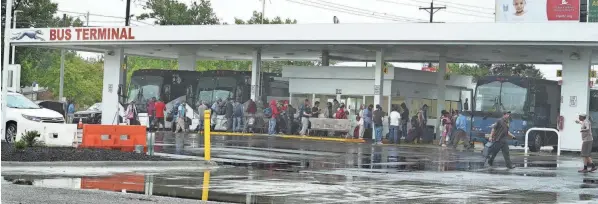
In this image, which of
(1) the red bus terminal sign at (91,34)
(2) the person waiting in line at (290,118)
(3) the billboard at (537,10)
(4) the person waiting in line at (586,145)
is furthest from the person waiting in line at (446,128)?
(1) the red bus terminal sign at (91,34)

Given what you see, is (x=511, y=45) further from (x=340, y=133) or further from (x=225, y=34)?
(x=225, y=34)

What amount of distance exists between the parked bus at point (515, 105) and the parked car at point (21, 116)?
17.7 metres

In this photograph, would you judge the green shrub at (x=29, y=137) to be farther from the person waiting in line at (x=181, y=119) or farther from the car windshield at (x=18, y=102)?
the person waiting in line at (x=181, y=119)

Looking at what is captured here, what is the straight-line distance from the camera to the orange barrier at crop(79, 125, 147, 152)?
2400cm

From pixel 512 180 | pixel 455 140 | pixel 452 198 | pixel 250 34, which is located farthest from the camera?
pixel 250 34

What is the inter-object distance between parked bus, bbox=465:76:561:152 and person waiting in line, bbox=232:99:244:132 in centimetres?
1107

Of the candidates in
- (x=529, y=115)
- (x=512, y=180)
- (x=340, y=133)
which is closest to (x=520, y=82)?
(x=529, y=115)

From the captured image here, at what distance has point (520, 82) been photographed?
38812mm

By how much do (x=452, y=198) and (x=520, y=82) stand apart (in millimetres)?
24528

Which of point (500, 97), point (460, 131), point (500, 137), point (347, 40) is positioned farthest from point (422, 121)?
point (500, 137)

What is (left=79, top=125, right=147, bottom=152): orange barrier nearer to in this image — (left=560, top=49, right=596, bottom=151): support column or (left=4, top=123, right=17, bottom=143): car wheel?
(left=4, top=123, right=17, bottom=143): car wheel

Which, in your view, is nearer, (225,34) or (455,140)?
(455,140)

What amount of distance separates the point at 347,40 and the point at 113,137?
16930 mm

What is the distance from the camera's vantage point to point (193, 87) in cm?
4809
